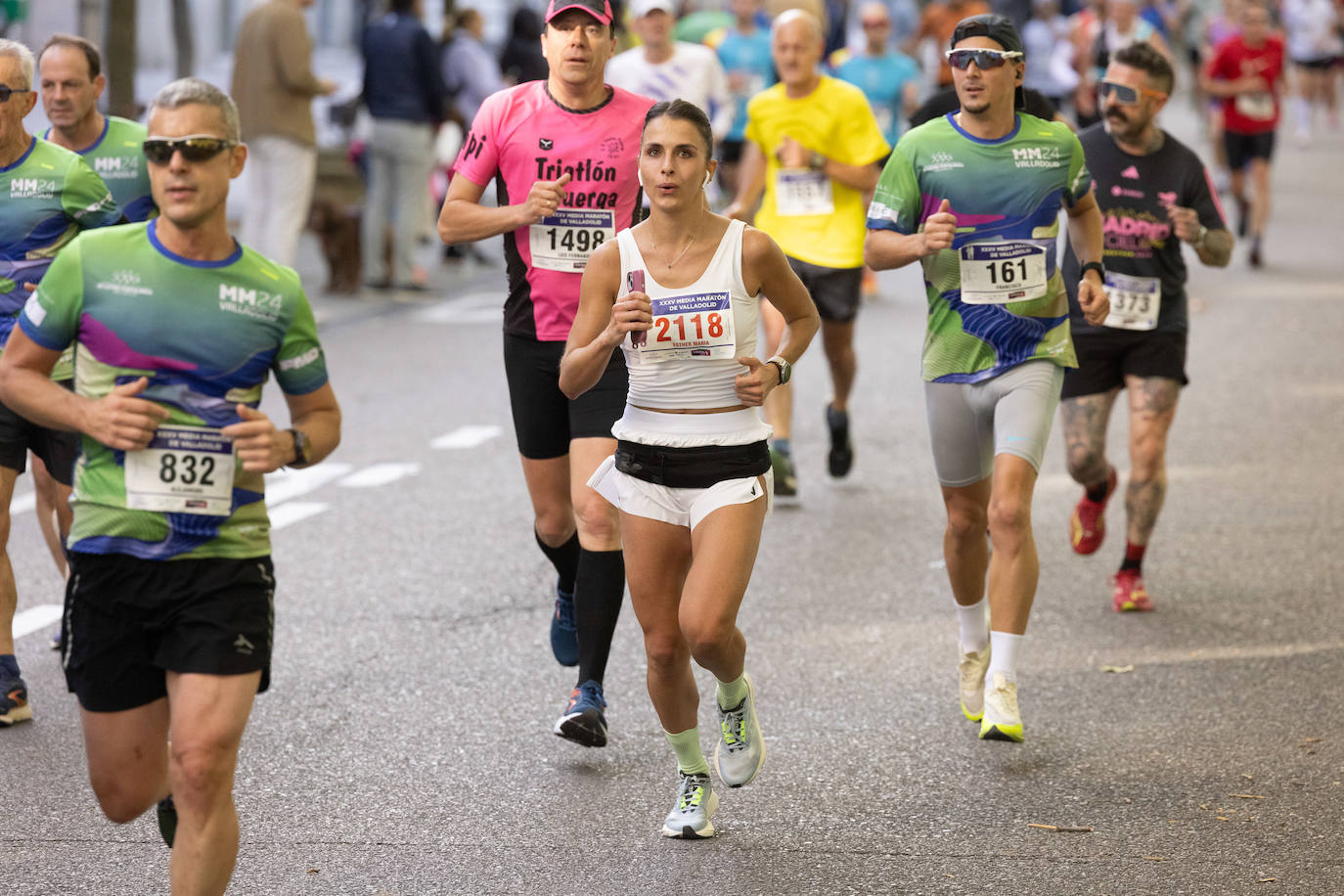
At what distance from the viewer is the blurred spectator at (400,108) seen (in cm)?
1645

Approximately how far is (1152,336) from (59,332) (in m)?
4.77

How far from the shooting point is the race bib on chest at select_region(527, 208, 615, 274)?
600 centimetres

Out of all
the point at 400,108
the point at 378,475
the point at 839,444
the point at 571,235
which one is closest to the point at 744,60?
the point at 400,108

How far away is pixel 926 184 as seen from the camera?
610 cm

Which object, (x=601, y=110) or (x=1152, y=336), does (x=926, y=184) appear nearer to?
(x=601, y=110)

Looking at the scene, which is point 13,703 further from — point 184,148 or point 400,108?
point 400,108

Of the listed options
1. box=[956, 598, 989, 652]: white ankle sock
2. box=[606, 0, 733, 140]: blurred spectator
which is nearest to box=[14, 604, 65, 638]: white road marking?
box=[956, 598, 989, 652]: white ankle sock

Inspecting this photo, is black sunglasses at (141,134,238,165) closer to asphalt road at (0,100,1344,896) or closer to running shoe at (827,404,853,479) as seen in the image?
asphalt road at (0,100,1344,896)

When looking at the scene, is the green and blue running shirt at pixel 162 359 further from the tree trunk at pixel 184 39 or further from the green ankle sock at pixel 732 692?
the tree trunk at pixel 184 39

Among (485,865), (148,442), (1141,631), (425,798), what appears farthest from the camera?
(1141,631)

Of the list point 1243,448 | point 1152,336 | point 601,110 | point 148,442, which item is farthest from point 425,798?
point 1243,448

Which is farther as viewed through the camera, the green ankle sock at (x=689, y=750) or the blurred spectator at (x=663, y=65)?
the blurred spectator at (x=663, y=65)

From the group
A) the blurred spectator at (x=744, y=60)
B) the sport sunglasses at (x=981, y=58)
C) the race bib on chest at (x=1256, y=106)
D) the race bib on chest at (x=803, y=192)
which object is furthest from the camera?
the race bib on chest at (x=1256, y=106)

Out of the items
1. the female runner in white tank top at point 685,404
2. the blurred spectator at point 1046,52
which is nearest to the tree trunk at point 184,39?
the blurred spectator at point 1046,52
